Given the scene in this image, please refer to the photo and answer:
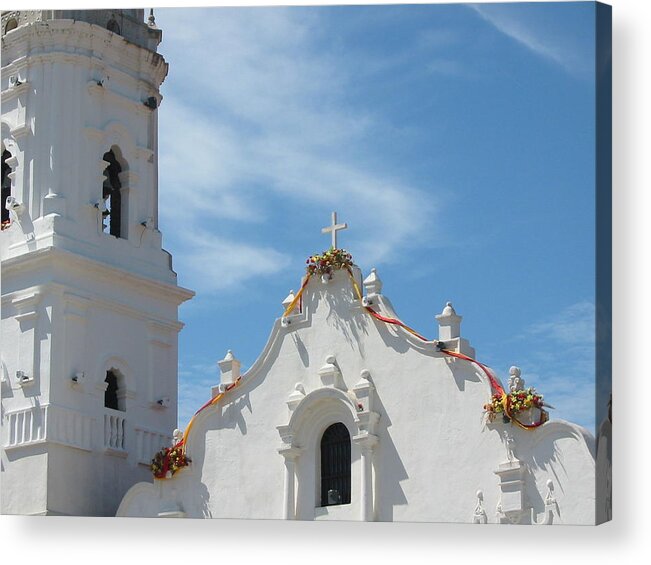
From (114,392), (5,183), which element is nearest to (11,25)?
(5,183)

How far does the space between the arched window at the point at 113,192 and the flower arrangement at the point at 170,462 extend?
8.77 ft

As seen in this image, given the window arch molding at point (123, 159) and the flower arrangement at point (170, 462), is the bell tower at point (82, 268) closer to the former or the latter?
the window arch molding at point (123, 159)

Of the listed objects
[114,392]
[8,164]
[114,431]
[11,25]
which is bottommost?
[114,431]

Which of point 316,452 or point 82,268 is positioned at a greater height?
point 82,268

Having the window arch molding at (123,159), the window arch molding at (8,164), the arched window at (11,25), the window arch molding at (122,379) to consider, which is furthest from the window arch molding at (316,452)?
the arched window at (11,25)

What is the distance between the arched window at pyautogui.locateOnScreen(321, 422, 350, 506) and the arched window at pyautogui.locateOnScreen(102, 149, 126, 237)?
12.2ft

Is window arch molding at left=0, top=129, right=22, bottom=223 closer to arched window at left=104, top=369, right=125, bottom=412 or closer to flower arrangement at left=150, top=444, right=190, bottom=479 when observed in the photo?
arched window at left=104, top=369, right=125, bottom=412

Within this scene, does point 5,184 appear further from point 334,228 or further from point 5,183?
point 334,228

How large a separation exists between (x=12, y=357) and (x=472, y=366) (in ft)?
16.6

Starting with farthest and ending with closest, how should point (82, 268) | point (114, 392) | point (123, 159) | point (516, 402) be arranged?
point (123, 159) < point (114, 392) < point (82, 268) < point (516, 402)

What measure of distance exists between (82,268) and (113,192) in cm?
120

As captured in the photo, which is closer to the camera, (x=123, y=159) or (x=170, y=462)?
(x=170, y=462)

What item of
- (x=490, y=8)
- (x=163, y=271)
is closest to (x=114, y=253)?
(x=163, y=271)

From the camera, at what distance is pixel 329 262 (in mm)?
20141
